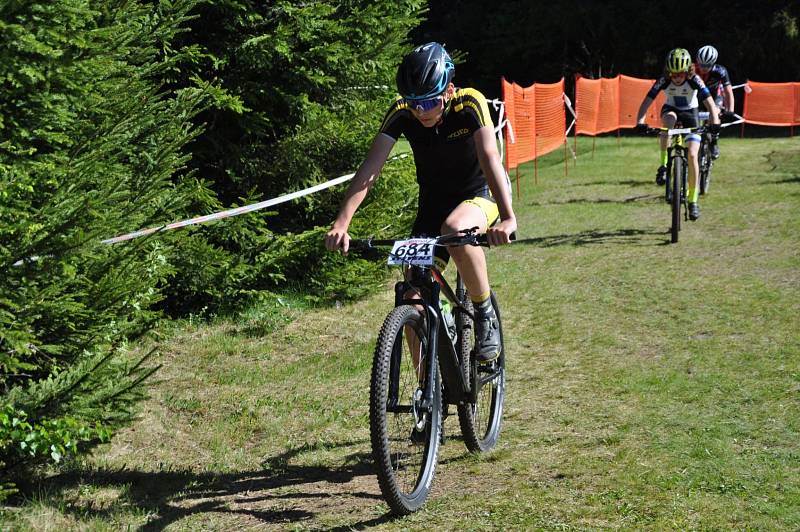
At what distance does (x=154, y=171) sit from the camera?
21.1 feet

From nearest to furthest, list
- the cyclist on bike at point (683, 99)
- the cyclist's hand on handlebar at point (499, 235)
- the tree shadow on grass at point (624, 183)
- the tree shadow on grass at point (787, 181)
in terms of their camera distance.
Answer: the cyclist's hand on handlebar at point (499, 235)
the cyclist on bike at point (683, 99)
the tree shadow on grass at point (787, 181)
the tree shadow on grass at point (624, 183)

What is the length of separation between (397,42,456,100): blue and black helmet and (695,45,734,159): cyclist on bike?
10.2m

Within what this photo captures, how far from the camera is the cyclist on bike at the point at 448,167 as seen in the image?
4.92 metres

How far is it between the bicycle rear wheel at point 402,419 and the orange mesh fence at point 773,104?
2506 cm

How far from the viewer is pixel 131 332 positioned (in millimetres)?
6133

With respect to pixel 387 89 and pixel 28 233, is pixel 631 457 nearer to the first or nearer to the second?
pixel 28 233

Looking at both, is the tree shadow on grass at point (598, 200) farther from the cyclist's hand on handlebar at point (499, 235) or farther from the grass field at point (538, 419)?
the cyclist's hand on handlebar at point (499, 235)

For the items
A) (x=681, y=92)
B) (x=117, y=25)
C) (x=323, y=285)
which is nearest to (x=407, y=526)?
(x=117, y=25)

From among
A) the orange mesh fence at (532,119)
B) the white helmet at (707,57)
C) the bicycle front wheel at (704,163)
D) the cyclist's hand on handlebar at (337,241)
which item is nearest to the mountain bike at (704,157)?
the bicycle front wheel at (704,163)

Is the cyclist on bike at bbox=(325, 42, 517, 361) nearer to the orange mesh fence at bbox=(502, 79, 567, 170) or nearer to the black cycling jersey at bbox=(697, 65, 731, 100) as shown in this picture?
the orange mesh fence at bbox=(502, 79, 567, 170)

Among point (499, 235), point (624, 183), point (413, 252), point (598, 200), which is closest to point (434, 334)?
point (413, 252)

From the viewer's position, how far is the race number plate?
4.64 meters

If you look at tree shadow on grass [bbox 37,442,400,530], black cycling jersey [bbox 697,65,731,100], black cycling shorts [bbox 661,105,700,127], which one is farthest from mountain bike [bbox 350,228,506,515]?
black cycling jersey [bbox 697,65,731,100]

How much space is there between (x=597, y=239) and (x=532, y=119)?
7711 mm
